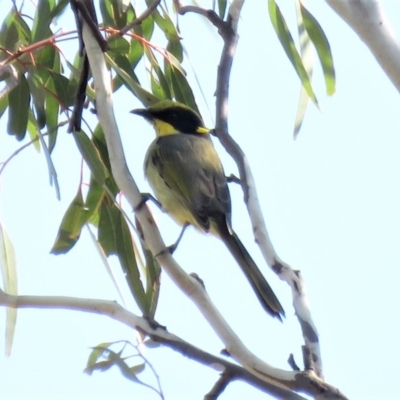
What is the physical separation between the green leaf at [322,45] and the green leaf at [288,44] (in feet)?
0.25

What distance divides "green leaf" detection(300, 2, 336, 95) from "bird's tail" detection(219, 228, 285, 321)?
667 mm

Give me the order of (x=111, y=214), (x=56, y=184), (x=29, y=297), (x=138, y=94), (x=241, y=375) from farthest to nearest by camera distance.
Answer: (x=111, y=214) → (x=138, y=94) → (x=56, y=184) → (x=29, y=297) → (x=241, y=375)

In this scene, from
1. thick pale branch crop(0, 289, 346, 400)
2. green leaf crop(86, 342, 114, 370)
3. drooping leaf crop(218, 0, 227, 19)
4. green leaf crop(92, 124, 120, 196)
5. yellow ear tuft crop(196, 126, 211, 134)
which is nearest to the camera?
thick pale branch crop(0, 289, 346, 400)

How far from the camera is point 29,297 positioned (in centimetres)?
249

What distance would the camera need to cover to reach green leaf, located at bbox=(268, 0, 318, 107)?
137 inches

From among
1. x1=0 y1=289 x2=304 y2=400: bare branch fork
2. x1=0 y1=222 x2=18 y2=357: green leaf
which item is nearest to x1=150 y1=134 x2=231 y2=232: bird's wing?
x1=0 y1=222 x2=18 y2=357: green leaf

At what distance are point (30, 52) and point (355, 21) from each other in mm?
1283

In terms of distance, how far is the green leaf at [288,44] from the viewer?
3473 mm

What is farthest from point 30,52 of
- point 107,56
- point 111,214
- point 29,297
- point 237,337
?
point 237,337

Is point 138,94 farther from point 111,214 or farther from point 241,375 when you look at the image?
point 241,375

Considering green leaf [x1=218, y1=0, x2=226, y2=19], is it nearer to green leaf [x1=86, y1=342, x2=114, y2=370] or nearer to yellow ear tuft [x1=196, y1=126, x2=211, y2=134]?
yellow ear tuft [x1=196, y1=126, x2=211, y2=134]

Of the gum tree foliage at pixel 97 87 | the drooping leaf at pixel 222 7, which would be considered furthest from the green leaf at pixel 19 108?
the drooping leaf at pixel 222 7

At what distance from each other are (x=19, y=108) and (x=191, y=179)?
2.42 ft

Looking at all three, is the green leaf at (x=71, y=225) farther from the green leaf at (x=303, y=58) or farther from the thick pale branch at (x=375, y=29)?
the thick pale branch at (x=375, y=29)
